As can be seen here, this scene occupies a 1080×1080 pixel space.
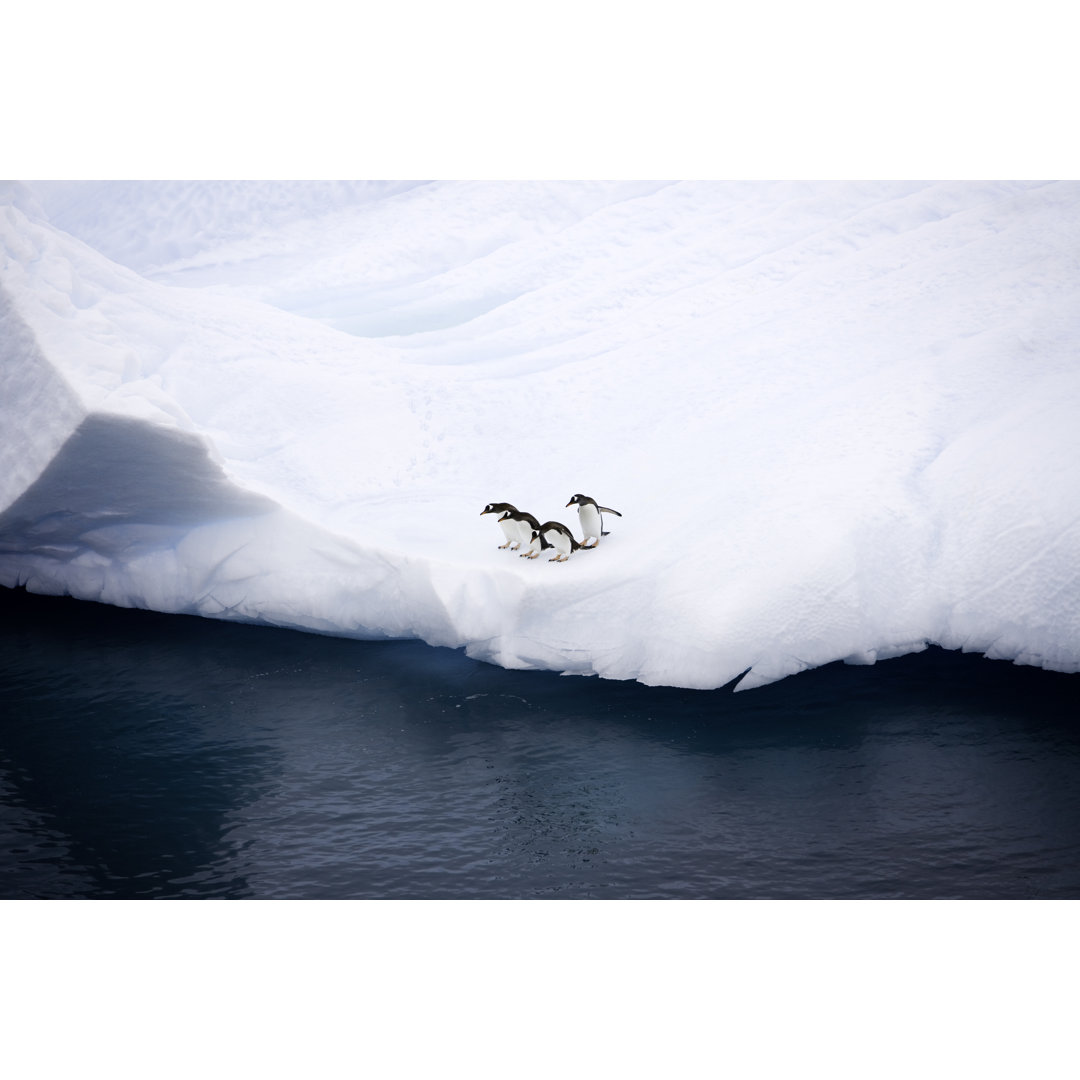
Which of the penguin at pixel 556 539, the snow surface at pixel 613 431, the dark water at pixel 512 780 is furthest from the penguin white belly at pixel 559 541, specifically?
the dark water at pixel 512 780

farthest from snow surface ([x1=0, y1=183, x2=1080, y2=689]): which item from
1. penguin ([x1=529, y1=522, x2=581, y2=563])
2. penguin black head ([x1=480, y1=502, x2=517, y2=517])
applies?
penguin black head ([x1=480, y1=502, x2=517, y2=517])

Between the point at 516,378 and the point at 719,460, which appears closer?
the point at 719,460

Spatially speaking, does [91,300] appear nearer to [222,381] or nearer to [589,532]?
[222,381]

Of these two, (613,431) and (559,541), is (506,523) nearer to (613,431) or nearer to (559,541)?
(559,541)

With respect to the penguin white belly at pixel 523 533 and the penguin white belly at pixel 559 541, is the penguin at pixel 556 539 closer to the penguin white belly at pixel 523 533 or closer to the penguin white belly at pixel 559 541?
the penguin white belly at pixel 559 541

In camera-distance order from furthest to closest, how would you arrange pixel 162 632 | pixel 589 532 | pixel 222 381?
pixel 222 381 → pixel 162 632 → pixel 589 532

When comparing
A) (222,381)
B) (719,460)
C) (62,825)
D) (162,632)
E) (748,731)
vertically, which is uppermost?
(222,381)

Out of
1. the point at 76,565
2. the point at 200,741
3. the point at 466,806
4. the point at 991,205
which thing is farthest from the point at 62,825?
the point at 991,205

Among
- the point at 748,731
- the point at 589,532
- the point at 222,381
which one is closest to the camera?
the point at 748,731
